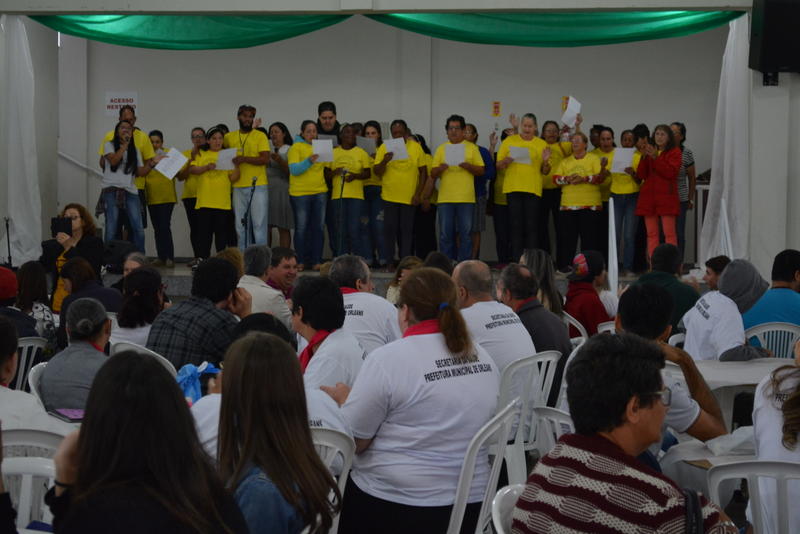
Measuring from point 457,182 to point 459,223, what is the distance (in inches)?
15.3

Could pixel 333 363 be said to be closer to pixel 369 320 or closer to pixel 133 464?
pixel 369 320

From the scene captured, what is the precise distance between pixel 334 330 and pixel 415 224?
23.0 feet

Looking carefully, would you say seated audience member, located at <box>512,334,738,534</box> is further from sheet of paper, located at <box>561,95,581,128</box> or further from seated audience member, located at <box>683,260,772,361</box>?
sheet of paper, located at <box>561,95,581,128</box>

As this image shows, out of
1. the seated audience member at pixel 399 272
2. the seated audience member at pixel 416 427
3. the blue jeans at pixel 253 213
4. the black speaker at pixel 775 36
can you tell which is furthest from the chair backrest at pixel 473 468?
the blue jeans at pixel 253 213

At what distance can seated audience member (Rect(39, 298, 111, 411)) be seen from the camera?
146 inches

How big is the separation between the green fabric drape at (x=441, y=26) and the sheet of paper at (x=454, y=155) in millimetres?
1009

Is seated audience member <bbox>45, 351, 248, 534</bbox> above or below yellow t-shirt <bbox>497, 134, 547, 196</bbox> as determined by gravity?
below

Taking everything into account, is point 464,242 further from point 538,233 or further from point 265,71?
point 265,71

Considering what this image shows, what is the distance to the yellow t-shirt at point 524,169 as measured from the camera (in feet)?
32.5

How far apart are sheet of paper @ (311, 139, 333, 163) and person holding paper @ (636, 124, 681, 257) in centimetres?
287

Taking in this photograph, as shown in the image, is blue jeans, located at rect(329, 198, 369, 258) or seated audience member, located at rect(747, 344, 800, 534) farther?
blue jeans, located at rect(329, 198, 369, 258)

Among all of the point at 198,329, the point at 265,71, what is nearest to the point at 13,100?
the point at 265,71

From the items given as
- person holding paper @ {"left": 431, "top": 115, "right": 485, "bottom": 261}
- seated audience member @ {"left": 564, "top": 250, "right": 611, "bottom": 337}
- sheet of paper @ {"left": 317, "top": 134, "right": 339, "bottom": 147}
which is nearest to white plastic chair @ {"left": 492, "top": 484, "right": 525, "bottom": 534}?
seated audience member @ {"left": 564, "top": 250, "right": 611, "bottom": 337}

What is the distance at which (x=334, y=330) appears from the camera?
12.3 feet
